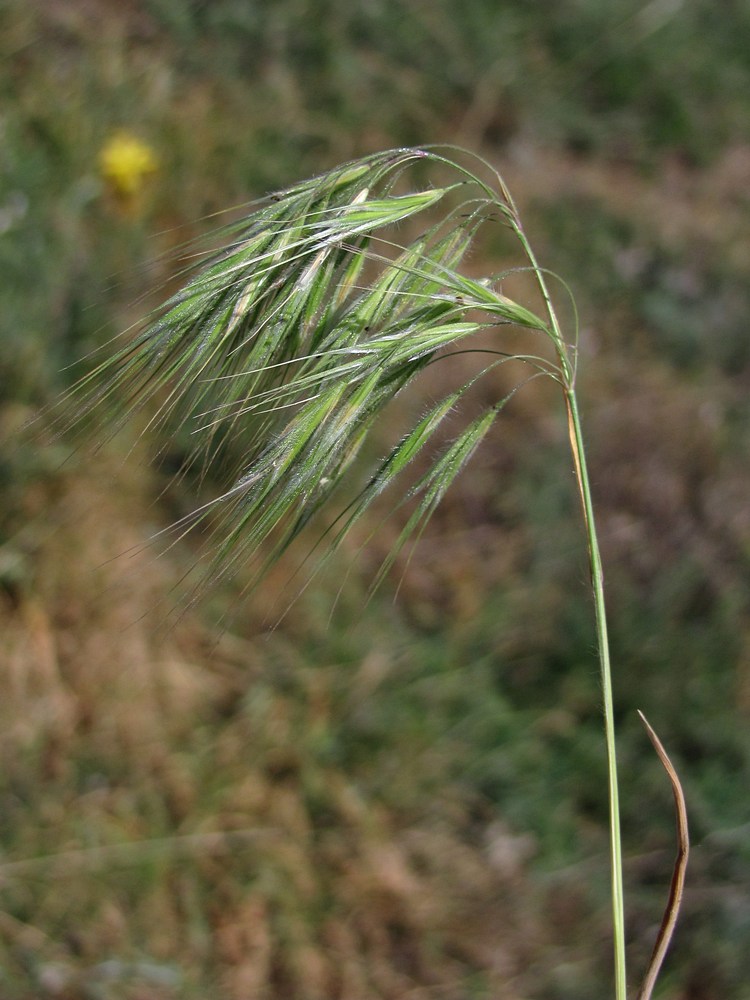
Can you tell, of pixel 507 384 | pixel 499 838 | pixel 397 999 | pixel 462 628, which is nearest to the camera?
pixel 397 999

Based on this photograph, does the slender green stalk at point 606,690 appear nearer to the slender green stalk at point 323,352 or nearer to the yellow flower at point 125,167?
the slender green stalk at point 323,352

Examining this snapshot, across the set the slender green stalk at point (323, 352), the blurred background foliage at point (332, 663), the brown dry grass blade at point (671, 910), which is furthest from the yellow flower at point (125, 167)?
the brown dry grass blade at point (671, 910)

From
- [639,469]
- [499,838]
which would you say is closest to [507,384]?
[639,469]

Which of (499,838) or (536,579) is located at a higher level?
(536,579)

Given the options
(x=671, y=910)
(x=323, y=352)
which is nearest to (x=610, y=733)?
(x=671, y=910)

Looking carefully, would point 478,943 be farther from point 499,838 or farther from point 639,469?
point 639,469

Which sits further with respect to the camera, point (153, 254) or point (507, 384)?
point (507, 384)

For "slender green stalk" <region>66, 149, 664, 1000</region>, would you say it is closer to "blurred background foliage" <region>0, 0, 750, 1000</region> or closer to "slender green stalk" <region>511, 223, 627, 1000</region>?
"slender green stalk" <region>511, 223, 627, 1000</region>
